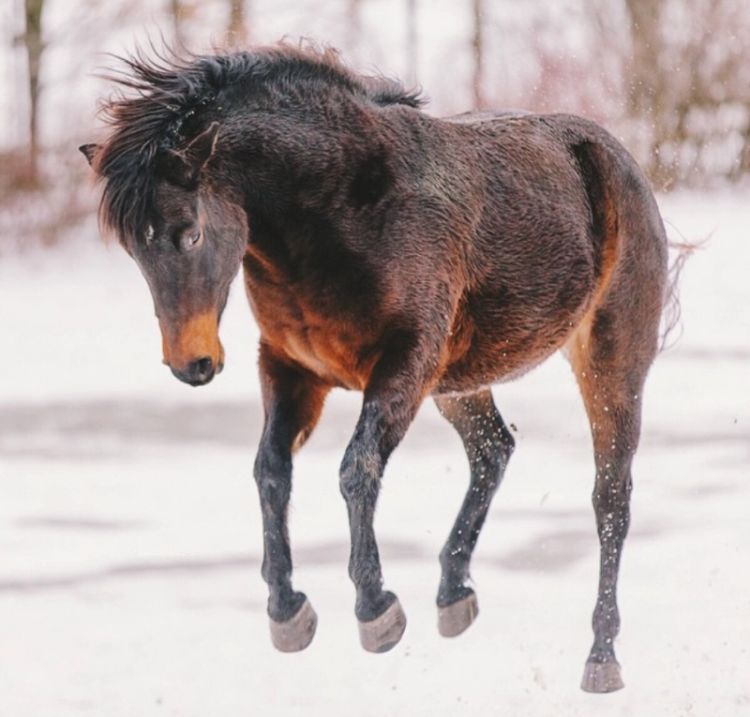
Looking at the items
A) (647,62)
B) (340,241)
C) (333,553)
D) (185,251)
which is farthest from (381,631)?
(647,62)

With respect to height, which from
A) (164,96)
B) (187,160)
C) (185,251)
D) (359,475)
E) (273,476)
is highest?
(164,96)

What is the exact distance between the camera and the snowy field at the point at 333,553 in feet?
23.7

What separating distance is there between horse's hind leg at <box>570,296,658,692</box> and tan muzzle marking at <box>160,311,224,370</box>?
7.50 feet

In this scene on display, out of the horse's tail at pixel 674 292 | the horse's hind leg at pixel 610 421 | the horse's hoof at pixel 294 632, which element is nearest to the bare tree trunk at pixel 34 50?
the horse's tail at pixel 674 292

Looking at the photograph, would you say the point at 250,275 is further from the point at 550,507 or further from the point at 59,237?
the point at 59,237

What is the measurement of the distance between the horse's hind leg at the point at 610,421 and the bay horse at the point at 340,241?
1.13ft

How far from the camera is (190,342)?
484cm

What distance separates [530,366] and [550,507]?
4601 millimetres

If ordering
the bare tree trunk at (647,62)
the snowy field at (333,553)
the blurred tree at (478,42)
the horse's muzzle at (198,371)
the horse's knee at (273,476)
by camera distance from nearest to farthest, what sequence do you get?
the horse's muzzle at (198,371), the horse's knee at (273,476), the snowy field at (333,553), the bare tree trunk at (647,62), the blurred tree at (478,42)

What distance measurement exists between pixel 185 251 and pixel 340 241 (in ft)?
2.01

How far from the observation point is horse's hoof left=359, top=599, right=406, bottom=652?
523cm

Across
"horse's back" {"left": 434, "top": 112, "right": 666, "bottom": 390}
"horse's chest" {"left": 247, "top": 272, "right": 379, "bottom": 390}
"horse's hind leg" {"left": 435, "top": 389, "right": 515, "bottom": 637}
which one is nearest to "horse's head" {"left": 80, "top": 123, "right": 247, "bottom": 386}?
"horse's chest" {"left": 247, "top": 272, "right": 379, "bottom": 390}

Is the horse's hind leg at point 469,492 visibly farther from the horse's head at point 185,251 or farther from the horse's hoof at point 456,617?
the horse's head at point 185,251

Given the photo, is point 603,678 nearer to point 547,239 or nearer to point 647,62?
point 547,239
